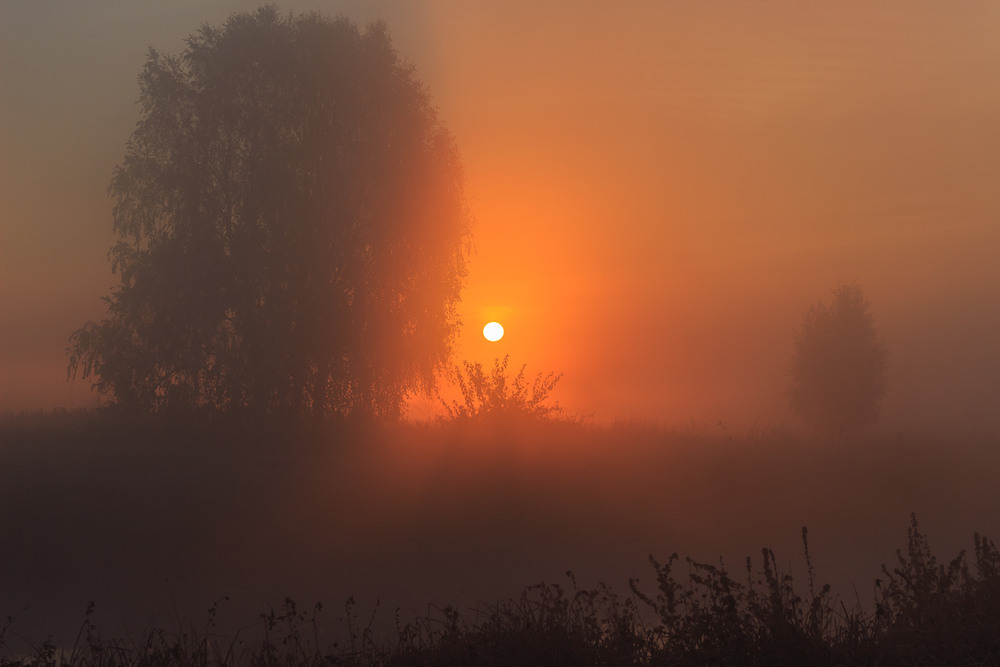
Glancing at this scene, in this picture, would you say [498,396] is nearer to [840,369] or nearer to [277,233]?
[277,233]

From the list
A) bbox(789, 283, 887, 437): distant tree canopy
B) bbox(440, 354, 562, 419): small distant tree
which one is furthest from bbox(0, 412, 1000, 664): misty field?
bbox(789, 283, 887, 437): distant tree canopy

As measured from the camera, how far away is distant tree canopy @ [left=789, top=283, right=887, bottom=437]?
39094 millimetres

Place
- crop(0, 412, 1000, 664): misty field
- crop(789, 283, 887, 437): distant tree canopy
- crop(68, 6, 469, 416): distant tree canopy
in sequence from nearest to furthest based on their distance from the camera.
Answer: crop(0, 412, 1000, 664): misty field → crop(68, 6, 469, 416): distant tree canopy → crop(789, 283, 887, 437): distant tree canopy

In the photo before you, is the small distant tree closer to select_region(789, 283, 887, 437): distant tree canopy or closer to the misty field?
the misty field

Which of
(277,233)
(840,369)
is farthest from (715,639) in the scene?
(840,369)

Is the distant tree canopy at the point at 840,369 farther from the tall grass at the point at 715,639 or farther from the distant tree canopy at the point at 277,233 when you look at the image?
the tall grass at the point at 715,639

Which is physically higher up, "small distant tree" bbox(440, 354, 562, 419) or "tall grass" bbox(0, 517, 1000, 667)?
"small distant tree" bbox(440, 354, 562, 419)

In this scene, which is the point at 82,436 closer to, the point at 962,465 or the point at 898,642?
the point at 898,642

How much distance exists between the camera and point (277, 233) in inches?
753

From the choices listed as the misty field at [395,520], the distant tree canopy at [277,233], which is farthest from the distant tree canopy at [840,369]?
the distant tree canopy at [277,233]

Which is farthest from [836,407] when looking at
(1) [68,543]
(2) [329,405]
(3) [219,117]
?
(1) [68,543]

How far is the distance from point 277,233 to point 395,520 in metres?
8.23

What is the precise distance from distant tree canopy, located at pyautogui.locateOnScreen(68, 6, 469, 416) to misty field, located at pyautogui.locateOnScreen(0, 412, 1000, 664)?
1321 mm

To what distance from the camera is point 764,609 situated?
19.8 feet
